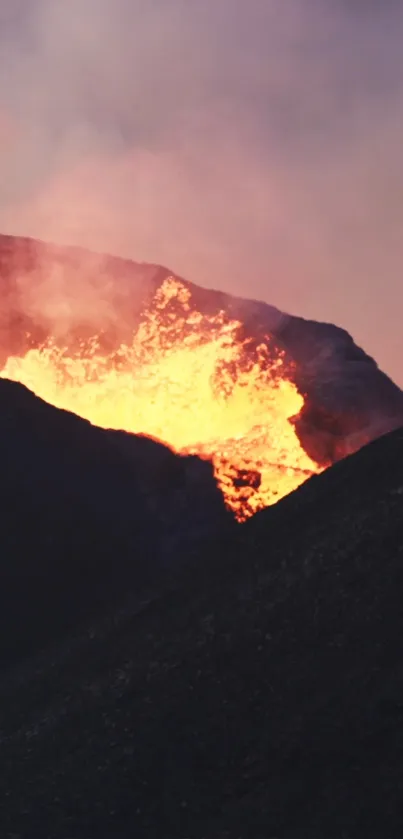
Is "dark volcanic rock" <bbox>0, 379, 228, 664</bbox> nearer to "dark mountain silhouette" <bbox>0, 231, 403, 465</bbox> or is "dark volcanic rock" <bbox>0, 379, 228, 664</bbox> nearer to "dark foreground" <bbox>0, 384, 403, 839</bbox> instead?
"dark foreground" <bbox>0, 384, 403, 839</bbox>

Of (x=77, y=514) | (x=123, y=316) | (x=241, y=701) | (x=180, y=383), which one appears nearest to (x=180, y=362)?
(x=180, y=383)

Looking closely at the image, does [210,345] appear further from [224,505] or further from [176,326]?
[224,505]

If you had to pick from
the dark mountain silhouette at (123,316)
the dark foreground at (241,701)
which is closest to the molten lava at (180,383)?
the dark mountain silhouette at (123,316)

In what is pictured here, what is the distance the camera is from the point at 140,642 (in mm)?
25391

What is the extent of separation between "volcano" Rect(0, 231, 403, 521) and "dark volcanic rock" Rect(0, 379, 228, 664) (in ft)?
9.22

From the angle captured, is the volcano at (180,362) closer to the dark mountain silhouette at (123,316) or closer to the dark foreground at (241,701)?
the dark mountain silhouette at (123,316)

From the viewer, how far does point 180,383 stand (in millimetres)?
47625

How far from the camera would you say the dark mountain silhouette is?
154 ft

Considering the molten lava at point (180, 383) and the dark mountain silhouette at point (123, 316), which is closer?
the molten lava at point (180, 383)

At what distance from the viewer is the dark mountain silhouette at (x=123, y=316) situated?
46.9 m

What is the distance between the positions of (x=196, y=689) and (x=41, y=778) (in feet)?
12.1

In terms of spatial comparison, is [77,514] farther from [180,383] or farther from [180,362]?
[180,362]

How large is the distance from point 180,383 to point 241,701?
27.4 meters

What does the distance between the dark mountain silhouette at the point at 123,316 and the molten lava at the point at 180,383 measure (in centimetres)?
51
